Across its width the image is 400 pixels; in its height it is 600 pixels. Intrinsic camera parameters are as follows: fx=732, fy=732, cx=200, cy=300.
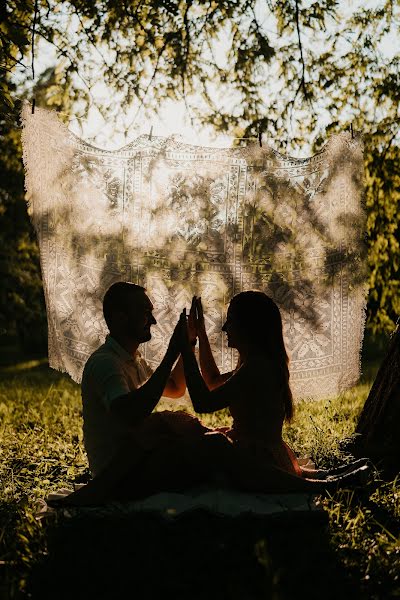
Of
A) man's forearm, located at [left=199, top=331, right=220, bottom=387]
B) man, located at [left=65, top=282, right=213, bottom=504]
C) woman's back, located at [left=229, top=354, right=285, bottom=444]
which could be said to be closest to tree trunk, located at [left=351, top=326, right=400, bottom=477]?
woman's back, located at [left=229, top=354, right=285, bottom=444]

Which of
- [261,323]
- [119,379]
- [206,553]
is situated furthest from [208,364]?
[206,553]

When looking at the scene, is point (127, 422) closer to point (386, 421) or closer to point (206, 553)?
point (206, 553)

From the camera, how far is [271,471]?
380 cm

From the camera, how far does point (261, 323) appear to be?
4.04 meters

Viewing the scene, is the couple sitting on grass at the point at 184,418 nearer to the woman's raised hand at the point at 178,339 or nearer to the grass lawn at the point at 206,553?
the woman's raised hand at the point at 178,339

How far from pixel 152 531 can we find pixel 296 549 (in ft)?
2.15

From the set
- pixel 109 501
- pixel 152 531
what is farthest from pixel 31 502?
pixel 152 531

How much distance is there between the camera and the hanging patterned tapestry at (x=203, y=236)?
181 inches

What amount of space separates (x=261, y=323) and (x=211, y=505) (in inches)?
40.6

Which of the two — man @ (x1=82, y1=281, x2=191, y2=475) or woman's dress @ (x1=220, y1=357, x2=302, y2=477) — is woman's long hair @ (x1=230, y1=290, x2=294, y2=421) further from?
man @ (x1=82, y1=281, x2=191, y2=475)

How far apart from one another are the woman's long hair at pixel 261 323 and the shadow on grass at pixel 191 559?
36.6 inches

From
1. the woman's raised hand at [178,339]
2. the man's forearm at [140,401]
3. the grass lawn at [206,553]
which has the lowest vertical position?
the grass lawn at [206,553]

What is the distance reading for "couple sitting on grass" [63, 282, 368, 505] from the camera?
3.64 m

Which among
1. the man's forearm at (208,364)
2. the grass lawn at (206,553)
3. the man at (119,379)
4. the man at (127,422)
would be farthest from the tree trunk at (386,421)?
the man at (119,379)
